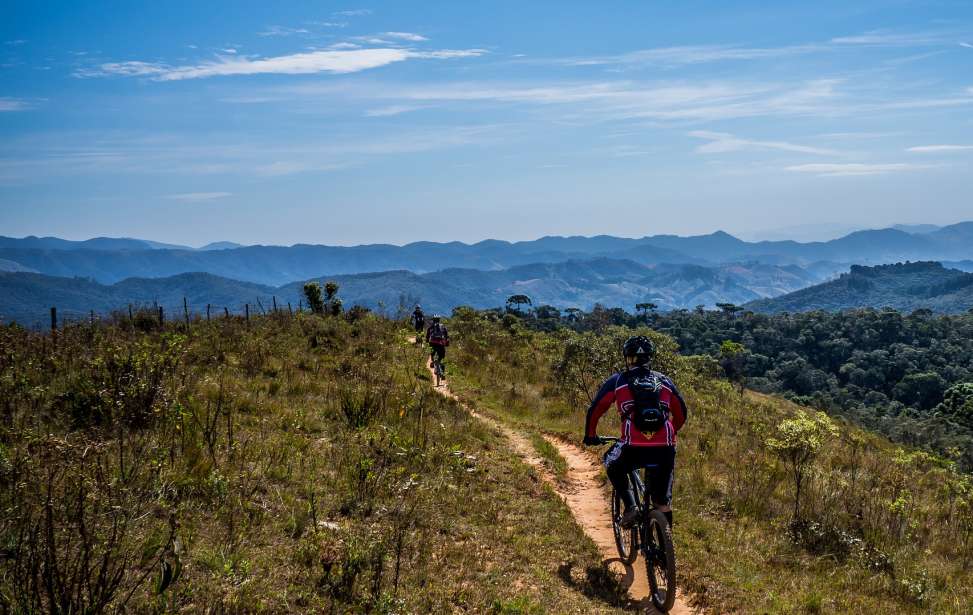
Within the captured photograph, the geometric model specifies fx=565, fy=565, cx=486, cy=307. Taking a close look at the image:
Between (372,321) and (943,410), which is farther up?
(372,321)

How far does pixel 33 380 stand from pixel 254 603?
7.03 meters

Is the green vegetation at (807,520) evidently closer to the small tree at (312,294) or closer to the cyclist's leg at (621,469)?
the cyclist's leg at (621,469)

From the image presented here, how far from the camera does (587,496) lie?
9844 millimetres

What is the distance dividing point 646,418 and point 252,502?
4426 mm

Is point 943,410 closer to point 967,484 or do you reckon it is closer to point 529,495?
point 967,484

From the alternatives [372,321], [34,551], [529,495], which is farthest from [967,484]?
[372,321]

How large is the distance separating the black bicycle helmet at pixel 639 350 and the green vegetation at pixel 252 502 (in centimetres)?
259

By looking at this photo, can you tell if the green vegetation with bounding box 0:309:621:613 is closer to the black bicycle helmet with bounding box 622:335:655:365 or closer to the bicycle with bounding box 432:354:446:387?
the black bicycle helmet with bounding box 622:335:655:365

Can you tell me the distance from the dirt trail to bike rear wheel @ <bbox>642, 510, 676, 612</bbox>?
9.3 inches

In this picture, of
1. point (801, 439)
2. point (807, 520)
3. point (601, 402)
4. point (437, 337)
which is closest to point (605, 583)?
point (601, 402)

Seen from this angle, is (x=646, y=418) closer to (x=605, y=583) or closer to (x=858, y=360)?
(x=605, y=583)

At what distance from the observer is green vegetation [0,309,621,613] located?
447cm

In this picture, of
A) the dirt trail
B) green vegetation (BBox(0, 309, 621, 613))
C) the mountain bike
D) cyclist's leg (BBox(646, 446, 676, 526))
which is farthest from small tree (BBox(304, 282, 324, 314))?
cyclist's leg (BBox(646, 446, 676, 526))

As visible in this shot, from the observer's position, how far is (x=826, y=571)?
23.9 ft
